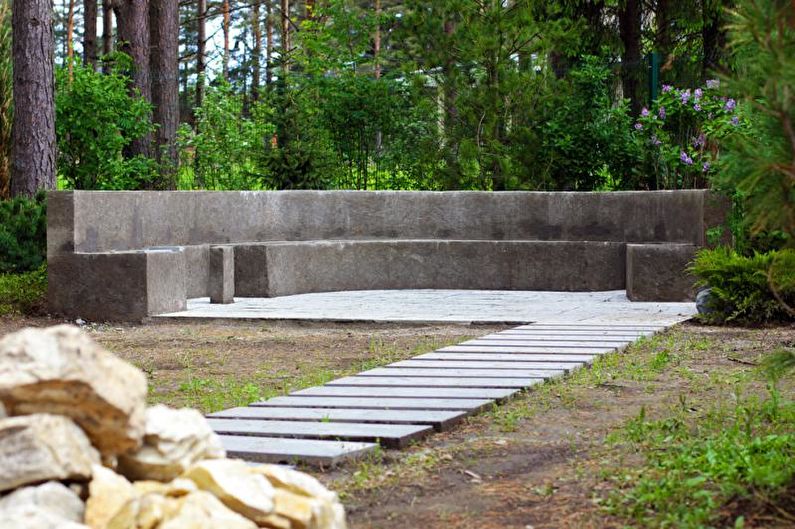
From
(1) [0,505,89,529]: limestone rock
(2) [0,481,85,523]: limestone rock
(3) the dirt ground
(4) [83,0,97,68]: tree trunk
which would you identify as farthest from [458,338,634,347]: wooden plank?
(4) [83,0,97,68]: tree trunk

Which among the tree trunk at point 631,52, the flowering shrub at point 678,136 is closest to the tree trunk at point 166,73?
the tree trunk at point 631,52

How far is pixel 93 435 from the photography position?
3.05 metres

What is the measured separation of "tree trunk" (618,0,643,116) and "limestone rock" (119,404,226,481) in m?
13.3

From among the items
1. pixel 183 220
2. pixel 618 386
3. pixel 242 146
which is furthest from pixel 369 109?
pixel 618 386

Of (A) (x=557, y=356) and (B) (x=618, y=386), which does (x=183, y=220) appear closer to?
(A) (x=557, y=356)

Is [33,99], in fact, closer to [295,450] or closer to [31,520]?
[295,450]

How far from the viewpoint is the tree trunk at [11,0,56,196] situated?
12.4m

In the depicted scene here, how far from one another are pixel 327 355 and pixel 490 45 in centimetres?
705

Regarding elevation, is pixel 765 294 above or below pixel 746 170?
below

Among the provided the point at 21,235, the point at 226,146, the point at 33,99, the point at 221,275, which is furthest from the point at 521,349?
the point at 226,146

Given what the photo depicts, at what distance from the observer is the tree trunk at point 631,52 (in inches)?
626

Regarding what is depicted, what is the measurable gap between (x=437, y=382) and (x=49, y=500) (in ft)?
11.0

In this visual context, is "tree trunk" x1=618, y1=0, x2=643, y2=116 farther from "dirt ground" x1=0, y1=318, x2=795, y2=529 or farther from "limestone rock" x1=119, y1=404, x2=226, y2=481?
"limestone rock" x1=119, y1=404, x2=226, y2=481

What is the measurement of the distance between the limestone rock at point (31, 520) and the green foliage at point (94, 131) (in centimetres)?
1177
